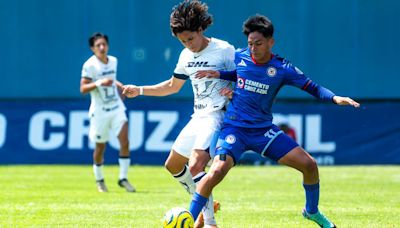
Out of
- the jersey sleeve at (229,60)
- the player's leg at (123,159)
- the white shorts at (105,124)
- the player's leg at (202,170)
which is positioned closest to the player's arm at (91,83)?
the white shorts at (105,124)

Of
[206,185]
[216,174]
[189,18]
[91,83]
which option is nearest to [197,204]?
[206,185]

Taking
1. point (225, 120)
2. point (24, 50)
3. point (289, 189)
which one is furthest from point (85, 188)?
point (24, 50)

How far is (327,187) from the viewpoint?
17.2m

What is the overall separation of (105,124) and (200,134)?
289 inches

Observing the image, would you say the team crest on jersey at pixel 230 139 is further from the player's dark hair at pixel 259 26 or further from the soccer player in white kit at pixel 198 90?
the player's dark hair at pixel 259 26

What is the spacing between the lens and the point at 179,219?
30.1 feet

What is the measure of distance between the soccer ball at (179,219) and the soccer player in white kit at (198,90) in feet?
2.71

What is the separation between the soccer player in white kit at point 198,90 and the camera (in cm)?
1005

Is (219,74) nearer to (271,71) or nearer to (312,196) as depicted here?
(271,71)

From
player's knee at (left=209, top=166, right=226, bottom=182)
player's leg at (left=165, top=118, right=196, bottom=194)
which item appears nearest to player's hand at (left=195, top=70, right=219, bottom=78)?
player's leg at (left=165, top=118, right=196, bottom=194)

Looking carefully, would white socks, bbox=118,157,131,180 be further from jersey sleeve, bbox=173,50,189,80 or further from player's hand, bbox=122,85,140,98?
player's hand, bbox=122,85,140,98

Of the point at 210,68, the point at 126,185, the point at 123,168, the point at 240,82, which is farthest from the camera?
the point at 123,168

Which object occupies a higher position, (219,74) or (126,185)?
(219,74)

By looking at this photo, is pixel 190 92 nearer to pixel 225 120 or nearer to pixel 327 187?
pixel 327 187
